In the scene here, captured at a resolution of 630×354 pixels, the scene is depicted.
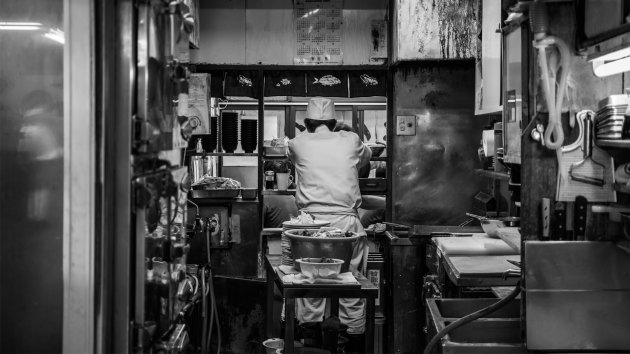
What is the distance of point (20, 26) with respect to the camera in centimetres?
245

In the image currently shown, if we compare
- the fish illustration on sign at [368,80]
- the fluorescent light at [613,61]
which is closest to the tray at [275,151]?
the fish illustration on sign at [368,80]

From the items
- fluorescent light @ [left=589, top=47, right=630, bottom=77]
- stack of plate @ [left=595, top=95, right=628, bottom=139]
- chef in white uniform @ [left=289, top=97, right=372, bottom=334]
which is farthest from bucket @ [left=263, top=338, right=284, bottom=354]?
fluorescent light @ [left=589, top=47, right=630, bottom=77]

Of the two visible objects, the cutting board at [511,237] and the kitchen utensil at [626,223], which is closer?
the kitchen utensil at [626,223]

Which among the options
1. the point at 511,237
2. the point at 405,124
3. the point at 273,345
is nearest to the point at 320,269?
the point at 273,345

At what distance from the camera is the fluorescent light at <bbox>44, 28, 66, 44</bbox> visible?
7.84ft

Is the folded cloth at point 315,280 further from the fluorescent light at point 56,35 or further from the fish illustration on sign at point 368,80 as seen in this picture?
the fish illustration on sign at point 368,80

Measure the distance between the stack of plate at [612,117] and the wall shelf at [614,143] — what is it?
0.02m

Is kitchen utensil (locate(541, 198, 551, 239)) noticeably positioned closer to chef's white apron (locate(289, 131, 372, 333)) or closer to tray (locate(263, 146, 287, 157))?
chef's white apron (locate(289, 131, 372, 333))

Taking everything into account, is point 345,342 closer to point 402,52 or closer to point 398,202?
point 398,202

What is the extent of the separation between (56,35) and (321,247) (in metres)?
2.54

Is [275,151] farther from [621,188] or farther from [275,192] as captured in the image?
[621,188]

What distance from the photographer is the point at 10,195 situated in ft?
7.91

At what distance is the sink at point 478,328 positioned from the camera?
3.09 m

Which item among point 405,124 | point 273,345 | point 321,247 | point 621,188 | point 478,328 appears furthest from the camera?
point 405,124
